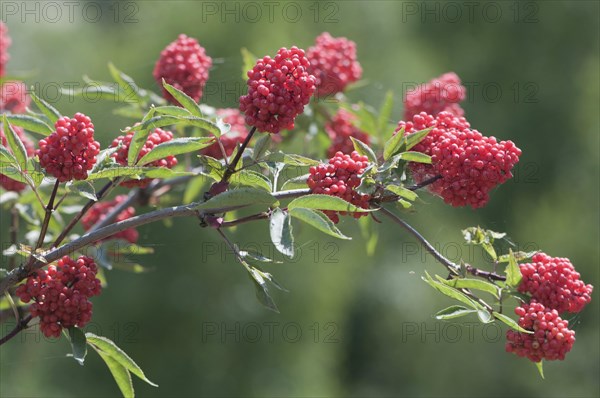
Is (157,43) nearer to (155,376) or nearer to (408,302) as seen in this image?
(155,376)

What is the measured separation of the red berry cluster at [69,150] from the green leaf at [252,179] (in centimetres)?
13

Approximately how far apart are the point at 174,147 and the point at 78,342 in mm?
208

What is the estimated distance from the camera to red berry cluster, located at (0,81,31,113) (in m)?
1.15

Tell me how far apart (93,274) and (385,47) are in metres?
4.69

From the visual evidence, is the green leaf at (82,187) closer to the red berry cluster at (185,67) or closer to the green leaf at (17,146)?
the green leaf at (17,146)

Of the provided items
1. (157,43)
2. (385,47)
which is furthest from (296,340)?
(385,47)

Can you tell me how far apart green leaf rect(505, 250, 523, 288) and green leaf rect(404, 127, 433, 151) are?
0.44 feet

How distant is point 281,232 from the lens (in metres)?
0.66

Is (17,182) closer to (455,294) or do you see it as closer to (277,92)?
(277,92)

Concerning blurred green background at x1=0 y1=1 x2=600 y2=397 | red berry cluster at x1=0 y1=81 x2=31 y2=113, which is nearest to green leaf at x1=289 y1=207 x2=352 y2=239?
red berry cluster at x1=0 y1=81 x2=31 y2=113

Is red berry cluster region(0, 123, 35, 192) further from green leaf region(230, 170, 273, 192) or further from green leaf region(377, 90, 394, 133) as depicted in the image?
green leaf region(377, 90, 394, 133)

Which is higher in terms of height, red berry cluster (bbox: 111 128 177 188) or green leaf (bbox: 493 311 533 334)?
red berry cluster (bbox: 111 128 177 188)

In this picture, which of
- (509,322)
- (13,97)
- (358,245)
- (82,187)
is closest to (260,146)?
(82,187)

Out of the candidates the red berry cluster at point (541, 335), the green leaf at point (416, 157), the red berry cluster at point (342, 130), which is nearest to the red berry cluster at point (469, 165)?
the green leaf at point (416, 157)
